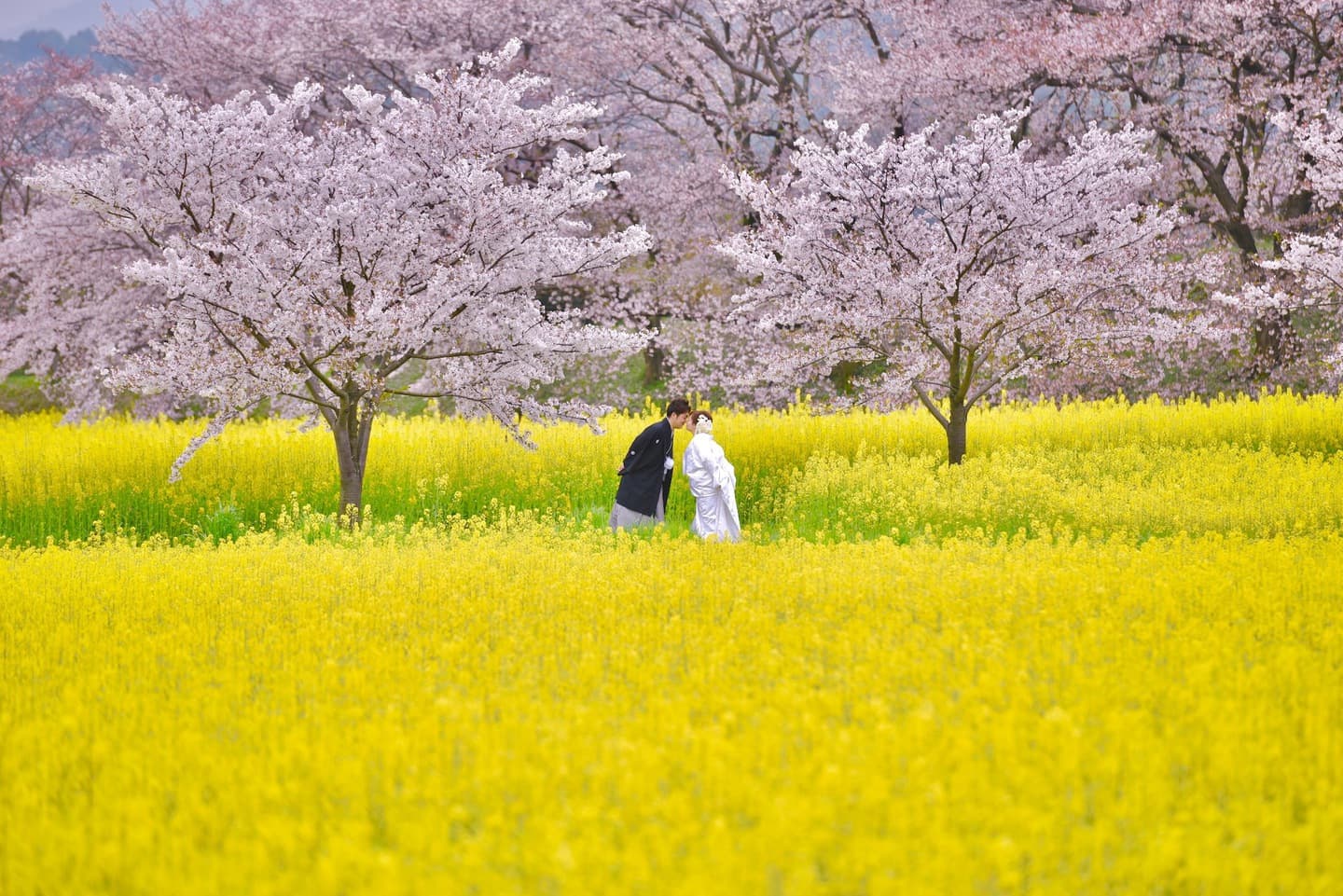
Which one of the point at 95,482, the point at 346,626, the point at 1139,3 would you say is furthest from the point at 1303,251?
the point at 95,482

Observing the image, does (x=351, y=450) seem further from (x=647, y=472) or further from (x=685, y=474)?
(x=685, y=474)

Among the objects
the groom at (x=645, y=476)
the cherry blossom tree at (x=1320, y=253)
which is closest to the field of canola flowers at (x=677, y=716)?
the groom at (x=645, y=476)

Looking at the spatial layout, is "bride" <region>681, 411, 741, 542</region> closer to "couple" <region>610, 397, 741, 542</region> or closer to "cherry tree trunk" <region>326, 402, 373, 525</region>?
"couple" <region>610, 397, 741, 542</region>

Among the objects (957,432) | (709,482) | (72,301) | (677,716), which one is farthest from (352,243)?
(72,301)

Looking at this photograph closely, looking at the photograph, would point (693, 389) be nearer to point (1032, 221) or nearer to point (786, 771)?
point (1032, 221)

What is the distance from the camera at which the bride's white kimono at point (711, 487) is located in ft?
38.0

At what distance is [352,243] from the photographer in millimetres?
11664

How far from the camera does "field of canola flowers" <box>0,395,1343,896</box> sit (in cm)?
335

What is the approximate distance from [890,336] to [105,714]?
11.7 metres

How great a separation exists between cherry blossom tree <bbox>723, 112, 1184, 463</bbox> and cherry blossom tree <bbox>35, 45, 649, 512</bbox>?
2781 millimetres

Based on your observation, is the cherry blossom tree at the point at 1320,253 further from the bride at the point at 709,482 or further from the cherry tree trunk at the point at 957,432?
the bride at the point at 709,482

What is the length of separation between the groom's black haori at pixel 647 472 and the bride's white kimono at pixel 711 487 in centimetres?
39

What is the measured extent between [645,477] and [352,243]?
412 centimetres

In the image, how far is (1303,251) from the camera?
14117mm
